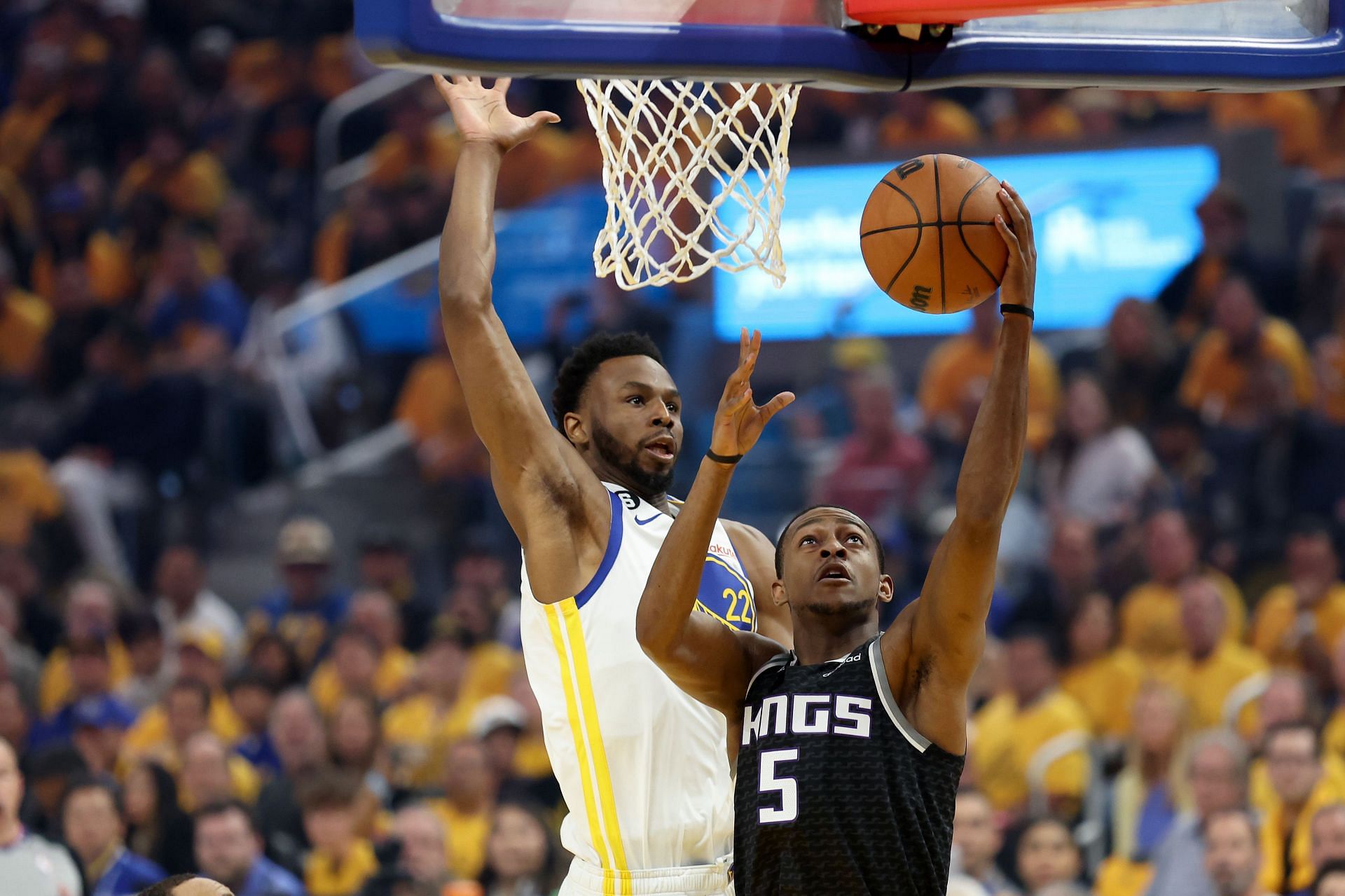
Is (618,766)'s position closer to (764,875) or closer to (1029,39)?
(764,875)

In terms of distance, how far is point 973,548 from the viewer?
339 centimetres

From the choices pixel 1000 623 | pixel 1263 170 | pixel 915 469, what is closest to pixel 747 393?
pixel 1000 623

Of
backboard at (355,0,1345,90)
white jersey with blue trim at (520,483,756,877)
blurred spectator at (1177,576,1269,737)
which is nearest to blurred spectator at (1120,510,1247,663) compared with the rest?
blurred spectator at (1177,576,1269,737)

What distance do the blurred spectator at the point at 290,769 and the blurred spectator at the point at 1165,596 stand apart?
3.53 meters

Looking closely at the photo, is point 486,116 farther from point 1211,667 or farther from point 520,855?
point 1211,667

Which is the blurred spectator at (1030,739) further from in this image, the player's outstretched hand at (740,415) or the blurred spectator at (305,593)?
the player's outstretched hand at (740,415)

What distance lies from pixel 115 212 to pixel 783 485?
5.37 metres

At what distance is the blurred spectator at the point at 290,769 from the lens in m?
7.36

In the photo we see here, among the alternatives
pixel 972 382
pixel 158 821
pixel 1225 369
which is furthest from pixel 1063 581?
pixel 158 821

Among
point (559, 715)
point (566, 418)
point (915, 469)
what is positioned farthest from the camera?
point (915, 469)

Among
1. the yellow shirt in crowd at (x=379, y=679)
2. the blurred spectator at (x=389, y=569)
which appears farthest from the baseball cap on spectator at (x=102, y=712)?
the blurred spectator at (x=389, y=569)

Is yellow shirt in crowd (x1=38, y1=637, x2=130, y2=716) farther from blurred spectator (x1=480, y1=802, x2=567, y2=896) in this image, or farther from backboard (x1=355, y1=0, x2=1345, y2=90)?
backboard (x1=355, y1=0, x2=1345, y2=90)

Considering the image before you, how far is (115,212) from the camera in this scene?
40.9ft

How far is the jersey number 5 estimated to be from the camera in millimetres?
3537
